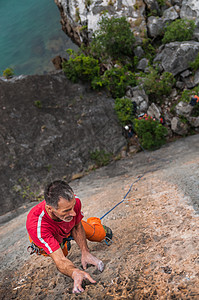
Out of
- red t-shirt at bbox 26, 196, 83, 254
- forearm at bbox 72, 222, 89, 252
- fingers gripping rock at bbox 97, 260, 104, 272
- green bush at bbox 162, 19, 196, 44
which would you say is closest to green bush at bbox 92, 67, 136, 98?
green bush at bbox 162, 19, 196, 44

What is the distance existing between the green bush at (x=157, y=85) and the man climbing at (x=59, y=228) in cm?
952

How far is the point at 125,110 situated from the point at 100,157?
283 cm

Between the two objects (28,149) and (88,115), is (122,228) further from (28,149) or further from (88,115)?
(88,115)

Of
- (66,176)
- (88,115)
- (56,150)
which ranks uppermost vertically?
(88,115)

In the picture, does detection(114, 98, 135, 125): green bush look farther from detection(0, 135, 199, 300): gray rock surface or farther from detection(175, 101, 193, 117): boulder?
detection(0, 135, 199, 300): gray rock surface

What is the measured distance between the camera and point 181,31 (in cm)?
1105

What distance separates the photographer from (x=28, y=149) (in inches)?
350

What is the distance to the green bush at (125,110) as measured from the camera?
32.6 ft

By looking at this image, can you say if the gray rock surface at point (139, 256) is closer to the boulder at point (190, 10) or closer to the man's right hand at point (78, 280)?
the man's right hand at point (78, 280)

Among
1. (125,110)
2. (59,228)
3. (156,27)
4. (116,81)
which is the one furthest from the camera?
(156,27)

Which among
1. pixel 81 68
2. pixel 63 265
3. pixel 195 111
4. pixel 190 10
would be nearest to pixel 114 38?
pixel 81 68

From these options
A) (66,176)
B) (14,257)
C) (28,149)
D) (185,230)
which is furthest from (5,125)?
(185,230)

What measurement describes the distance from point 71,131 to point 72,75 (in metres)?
3.37

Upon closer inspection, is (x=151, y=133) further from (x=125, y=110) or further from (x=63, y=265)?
(x=63, y=265)
